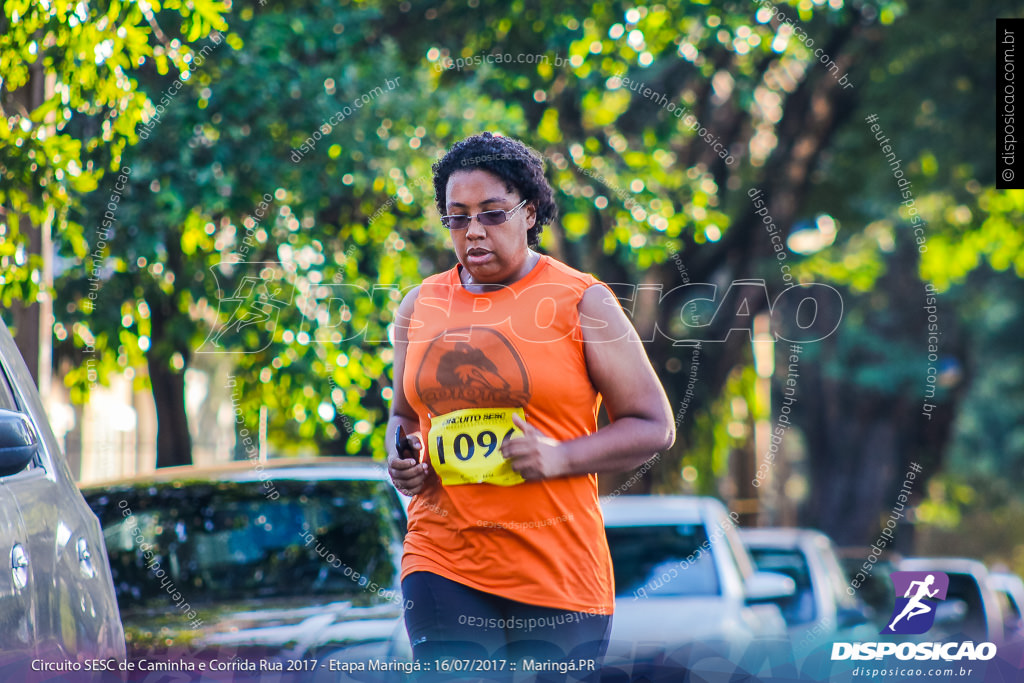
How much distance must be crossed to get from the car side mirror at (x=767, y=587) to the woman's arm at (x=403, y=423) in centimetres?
395

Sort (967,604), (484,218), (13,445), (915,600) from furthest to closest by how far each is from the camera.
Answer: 1. (967,604)
2. (915,600)
3. (484,218)
4. (13,445)

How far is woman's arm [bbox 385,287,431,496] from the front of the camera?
9.10ft

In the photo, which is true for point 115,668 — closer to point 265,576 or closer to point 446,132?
point 265,576

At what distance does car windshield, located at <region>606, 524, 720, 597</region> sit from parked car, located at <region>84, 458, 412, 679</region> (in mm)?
2352

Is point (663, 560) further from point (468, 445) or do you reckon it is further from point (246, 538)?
point (468, 445)

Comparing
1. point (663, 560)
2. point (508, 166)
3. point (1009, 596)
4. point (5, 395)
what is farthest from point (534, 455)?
point (1009, 596)

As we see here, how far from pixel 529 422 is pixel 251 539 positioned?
231 cm

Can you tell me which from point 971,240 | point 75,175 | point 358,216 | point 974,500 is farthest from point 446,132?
point 974,500

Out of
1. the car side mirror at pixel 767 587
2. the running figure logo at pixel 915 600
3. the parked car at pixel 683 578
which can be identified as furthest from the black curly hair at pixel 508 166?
the car side mirror at pixel 767 587

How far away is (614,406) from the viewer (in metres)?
2.71

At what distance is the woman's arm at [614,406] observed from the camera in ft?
8.57

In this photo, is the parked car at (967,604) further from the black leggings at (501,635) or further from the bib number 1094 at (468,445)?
the bib number 1094 at (468,445)

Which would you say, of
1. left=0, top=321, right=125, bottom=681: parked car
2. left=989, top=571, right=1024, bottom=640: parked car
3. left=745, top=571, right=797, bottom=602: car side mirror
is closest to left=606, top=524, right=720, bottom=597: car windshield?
left=745, top=571, right=797, bottom=602: car side mirror

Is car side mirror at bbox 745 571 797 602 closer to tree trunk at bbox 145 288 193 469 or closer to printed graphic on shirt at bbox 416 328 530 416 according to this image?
tree trunk at bbox 145 288 193 469
